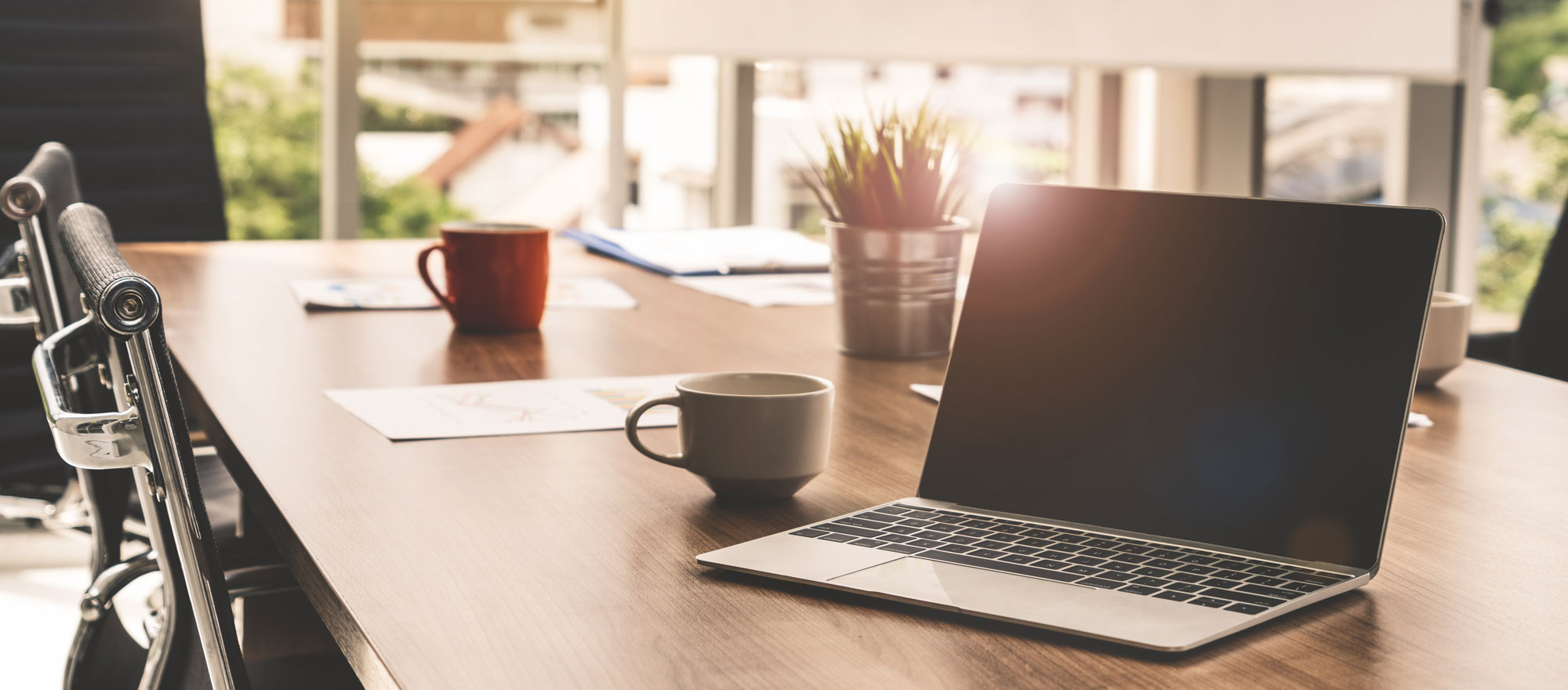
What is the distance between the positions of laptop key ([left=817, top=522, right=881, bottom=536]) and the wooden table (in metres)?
0.03

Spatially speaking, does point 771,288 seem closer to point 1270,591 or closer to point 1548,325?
point 1548,325

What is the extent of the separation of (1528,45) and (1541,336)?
3168 millimetres

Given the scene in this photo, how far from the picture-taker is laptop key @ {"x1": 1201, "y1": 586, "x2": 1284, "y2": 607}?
549 millimetres

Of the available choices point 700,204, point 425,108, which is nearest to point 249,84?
point 425,108

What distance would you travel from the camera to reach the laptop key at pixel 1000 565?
0.58m

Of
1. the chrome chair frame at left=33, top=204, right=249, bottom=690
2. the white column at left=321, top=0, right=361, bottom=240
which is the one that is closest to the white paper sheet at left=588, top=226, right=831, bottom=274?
the chrome chair frame at left=33, top=204, right=249, bottom=690

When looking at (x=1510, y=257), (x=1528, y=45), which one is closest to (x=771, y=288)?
(x=1510, y=257)

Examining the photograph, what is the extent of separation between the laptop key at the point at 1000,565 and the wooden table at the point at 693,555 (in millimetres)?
55

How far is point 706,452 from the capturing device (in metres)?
0.71

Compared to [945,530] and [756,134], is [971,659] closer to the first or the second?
[945,530]

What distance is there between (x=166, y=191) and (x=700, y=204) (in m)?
1.49

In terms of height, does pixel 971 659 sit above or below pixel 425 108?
below

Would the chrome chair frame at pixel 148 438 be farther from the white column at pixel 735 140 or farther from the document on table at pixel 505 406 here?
the white column at pixel 735 140

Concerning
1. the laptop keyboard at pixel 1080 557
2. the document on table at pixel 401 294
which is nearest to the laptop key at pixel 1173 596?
the laptop keyboard at pixel 1080 557
